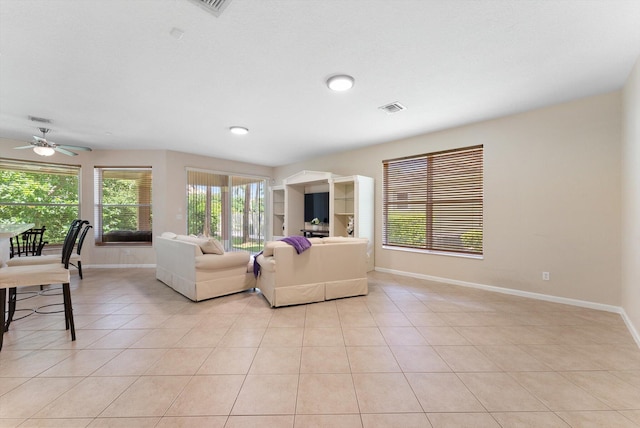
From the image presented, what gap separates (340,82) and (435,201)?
2.79 metres

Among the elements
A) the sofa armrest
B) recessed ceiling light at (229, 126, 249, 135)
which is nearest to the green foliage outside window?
the sofa armrest

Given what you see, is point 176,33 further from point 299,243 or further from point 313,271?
point 313,271

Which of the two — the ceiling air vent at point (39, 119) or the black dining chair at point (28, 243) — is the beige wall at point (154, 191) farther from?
the ceiling air vent at point (39, 119)

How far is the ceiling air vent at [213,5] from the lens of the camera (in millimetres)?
1729

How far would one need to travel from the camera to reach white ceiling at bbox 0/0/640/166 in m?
1.83

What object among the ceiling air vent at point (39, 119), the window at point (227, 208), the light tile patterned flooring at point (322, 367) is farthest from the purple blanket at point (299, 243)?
the ceiling air vent at point (39, 119)

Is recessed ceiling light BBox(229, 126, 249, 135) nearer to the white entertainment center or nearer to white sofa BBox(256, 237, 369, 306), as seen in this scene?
the white entertainment center

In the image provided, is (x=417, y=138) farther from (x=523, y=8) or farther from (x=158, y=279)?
(x=158, y=279)

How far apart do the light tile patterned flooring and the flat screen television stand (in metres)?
2.99

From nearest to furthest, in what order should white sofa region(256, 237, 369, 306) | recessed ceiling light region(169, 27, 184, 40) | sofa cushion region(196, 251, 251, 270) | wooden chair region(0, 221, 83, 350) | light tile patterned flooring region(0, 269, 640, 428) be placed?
light tile patterned flooring region(0, 269, 640, 428) → recessed ceiling light region(169, 27, 184, 40) → wooden chair region(0, 221, 83, 350) → white sofa region(256, 237, 369, 306) → sofa cushion region(196, 251, 251, 270)

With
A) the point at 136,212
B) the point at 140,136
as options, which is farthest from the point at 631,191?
the point at 136,212

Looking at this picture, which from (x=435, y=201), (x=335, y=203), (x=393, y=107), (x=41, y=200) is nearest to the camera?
(x=393, y=107)

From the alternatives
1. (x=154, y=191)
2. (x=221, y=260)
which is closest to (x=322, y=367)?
(x=221, y=260)

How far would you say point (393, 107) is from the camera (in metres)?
3.44
